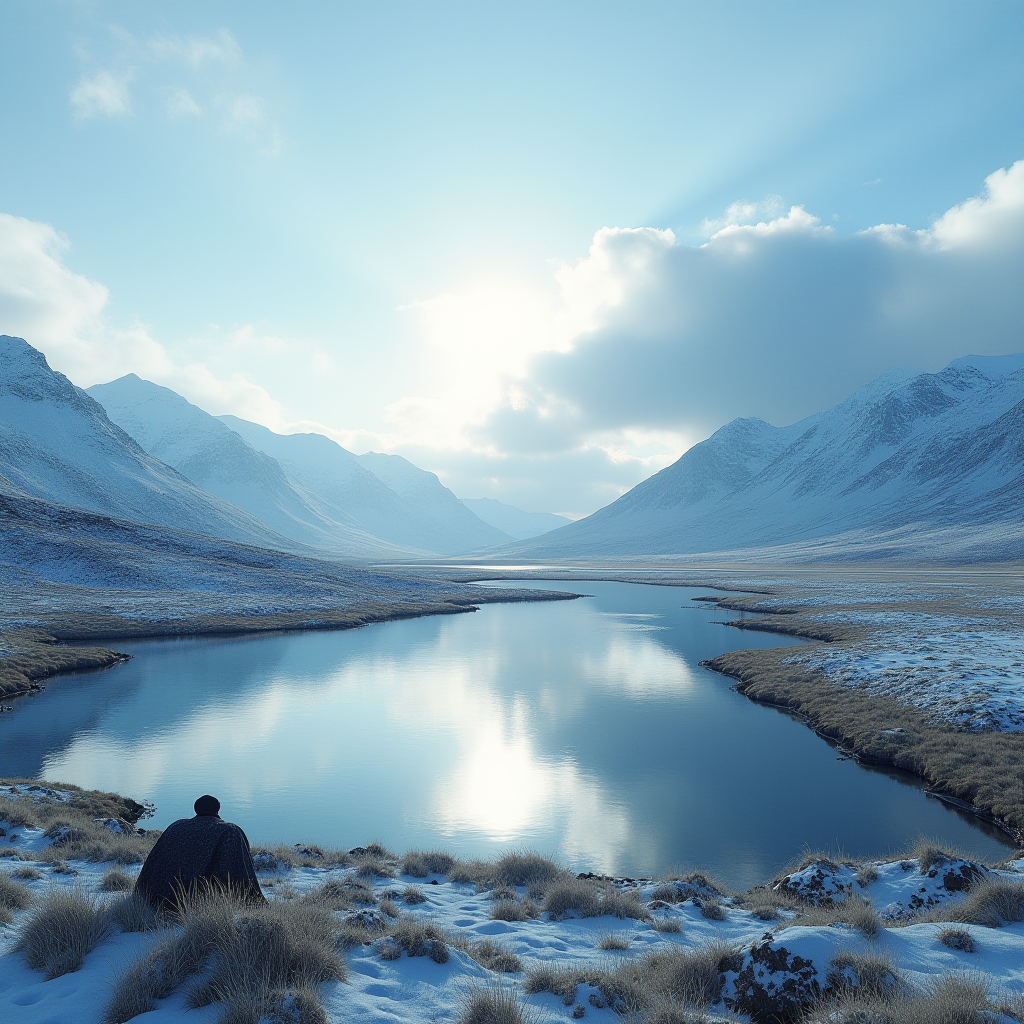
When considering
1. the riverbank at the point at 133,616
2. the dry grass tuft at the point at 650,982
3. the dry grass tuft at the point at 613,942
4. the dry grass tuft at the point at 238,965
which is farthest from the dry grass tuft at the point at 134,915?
the riverbank at the point at 133,616

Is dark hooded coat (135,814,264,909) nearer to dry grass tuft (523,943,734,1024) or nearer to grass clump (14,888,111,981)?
grass clump (14,888,111,981)

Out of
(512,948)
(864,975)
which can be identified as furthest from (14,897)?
(864,975)

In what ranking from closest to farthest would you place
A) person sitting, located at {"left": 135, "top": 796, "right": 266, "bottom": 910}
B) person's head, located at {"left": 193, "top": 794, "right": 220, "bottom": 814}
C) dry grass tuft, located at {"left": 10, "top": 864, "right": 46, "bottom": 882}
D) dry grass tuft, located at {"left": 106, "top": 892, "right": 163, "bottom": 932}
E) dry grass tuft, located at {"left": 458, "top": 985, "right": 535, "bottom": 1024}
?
dry grass tuft, located at {"left": 458, "top": 985, "right": 535, "bottom": 1024} < dry grass tuft, located at {"left": 106, "top": 892, "right": 163, "bottom": 932} < person sitting, located at {"left": 135, "top": 796, "right": 266, "bottom": 910} < person's head, located at {"left": 193, "top": 794, "right": 220, "bottom": 814} < dry grass tuft, located at {"left": 10, "top": 864, "right": 46, "bottom": 882}

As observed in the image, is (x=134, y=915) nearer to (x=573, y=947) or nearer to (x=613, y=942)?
(x=573, y=947)

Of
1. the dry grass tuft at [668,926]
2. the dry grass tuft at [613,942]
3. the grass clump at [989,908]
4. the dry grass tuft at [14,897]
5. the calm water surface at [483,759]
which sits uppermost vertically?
the dry grass tuft at [14,897]

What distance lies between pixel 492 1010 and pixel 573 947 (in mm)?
3968

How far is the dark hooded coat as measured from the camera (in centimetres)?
888

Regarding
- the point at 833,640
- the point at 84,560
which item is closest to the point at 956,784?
the point at 833,640

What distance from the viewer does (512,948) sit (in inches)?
390

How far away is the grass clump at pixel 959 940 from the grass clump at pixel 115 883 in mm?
12752

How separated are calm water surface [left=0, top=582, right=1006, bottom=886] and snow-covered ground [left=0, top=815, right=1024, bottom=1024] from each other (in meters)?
4.68

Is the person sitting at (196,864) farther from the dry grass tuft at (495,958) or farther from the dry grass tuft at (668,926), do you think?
the dry grass tuft at (668,926)

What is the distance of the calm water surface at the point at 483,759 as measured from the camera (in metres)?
18.7

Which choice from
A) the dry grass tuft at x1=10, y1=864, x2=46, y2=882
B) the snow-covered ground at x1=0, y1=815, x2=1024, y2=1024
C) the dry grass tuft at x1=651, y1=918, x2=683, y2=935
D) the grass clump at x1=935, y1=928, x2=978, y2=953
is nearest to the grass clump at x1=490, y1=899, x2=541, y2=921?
the snow-covered ground at x1=0, y1=815, x2=1024, y2=1024
